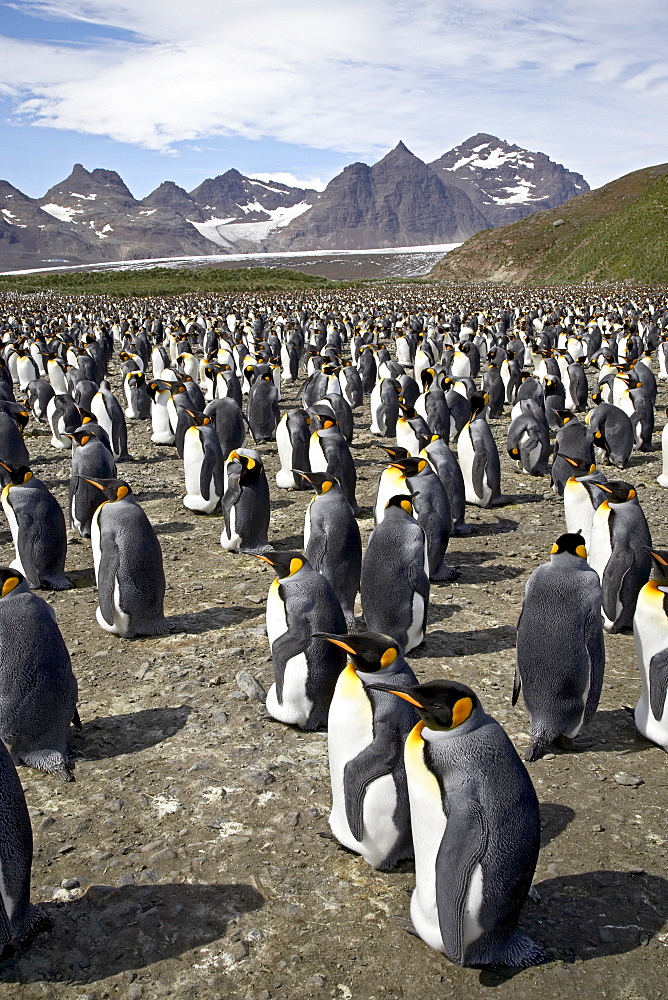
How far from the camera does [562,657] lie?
4.18 metres

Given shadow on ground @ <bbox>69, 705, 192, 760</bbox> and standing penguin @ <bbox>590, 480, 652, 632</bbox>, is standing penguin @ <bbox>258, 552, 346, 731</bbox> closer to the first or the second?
shadow on ground @ <bbox>69, 705, 192, 760</bbox>

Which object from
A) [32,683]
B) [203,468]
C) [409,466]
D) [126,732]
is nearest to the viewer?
[32,683]

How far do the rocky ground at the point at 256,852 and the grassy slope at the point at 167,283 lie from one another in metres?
46.6

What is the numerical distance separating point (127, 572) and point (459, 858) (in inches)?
132

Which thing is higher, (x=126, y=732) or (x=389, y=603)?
(x=389, y=603)

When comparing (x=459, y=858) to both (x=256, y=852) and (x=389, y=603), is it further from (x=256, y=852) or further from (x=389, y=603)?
(x=389, y=603)

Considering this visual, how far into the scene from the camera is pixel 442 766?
278cm

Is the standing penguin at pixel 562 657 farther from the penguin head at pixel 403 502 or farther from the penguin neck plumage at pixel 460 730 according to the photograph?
the penguin neck plumage at pixel 460 730

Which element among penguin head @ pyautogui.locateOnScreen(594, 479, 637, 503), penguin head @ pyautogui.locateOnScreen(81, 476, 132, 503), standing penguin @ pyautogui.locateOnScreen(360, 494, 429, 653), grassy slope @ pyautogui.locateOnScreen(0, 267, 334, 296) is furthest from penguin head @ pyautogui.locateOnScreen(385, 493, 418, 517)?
grassy slope @ pyautogui.locateOnScreen(0, 267, 334, 296)

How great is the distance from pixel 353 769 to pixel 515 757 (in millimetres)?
794

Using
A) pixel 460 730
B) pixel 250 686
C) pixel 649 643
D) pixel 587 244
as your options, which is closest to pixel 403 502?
pixel 250 686

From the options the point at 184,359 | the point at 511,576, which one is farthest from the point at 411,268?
the point at 511,576

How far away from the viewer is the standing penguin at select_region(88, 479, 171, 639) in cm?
550

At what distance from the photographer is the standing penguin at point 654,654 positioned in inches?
165
